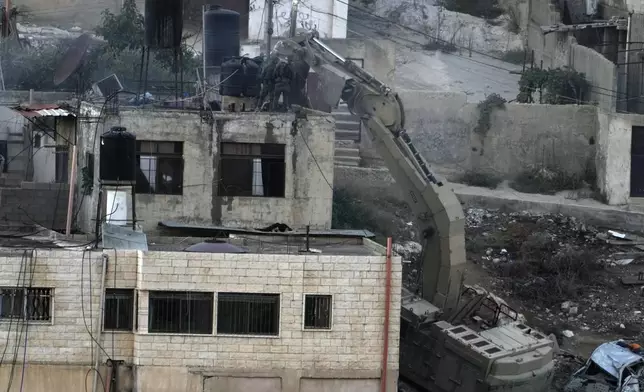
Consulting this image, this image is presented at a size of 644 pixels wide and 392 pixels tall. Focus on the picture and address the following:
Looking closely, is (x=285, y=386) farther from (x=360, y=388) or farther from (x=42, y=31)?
(x=42, y=31)

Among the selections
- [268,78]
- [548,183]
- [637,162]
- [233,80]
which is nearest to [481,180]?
[548,183]

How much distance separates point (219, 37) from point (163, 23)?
2112 millimetres

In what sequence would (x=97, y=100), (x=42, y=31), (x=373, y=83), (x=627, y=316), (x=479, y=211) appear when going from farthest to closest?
1. (x=42, y=31)
2. (x=479, y=211)
3. (x=627, y=316)
4. (x=97, y=100)
5. (x=373, y=83)

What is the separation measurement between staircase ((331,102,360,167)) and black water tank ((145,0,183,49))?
9.23 metres

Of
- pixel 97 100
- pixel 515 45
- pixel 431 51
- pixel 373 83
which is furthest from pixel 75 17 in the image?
pixel 373 83

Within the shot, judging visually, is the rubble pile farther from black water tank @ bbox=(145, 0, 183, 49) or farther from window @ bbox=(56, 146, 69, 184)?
window @ bbox=(56, 146, 69, 184)

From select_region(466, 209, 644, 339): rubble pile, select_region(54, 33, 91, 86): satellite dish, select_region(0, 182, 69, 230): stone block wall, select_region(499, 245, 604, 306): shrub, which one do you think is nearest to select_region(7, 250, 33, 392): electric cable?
select_region(0, 182, 69, 230): stone block wall

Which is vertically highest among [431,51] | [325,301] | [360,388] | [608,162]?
[431,51]

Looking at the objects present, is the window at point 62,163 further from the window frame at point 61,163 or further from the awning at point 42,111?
the awning at point 42,111

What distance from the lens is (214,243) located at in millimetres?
20875

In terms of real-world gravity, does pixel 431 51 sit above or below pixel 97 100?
above

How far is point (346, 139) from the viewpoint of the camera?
3822cm

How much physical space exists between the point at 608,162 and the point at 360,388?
18718 millimetres

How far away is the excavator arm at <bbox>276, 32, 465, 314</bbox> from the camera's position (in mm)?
24953
